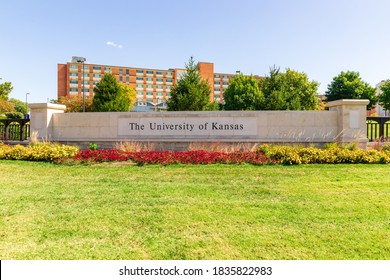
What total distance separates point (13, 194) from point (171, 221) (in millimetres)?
3933

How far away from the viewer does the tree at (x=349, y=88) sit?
43.8m

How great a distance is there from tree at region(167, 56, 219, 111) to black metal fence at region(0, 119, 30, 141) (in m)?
9.47

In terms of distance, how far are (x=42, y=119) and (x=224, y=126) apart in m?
9.06

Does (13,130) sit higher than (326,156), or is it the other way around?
(13,130)

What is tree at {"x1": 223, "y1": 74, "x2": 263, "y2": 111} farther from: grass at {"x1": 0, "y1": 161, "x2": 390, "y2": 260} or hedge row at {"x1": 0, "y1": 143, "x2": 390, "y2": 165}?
grass at {"x1": 0, "y1": 161, "x2": 390, "y2": 260}

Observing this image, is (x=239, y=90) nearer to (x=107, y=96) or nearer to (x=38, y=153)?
(x=107, y=96)

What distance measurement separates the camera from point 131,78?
9456 cm

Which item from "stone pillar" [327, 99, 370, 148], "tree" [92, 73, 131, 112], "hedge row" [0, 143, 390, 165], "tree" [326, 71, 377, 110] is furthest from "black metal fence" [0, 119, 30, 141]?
"tree" [326, 71, 377, 110]

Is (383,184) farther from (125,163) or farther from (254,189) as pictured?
(125,163)

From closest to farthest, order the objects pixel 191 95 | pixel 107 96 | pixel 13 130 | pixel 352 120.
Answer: pixel 352 120
pixel 13 130
pixel 191 95
pixel 107 96

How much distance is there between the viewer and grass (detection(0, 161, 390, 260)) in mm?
3240

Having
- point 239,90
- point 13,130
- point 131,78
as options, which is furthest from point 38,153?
point 131,78

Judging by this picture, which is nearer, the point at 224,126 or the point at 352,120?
the point at 352,120

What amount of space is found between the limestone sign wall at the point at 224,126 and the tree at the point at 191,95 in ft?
21.4
